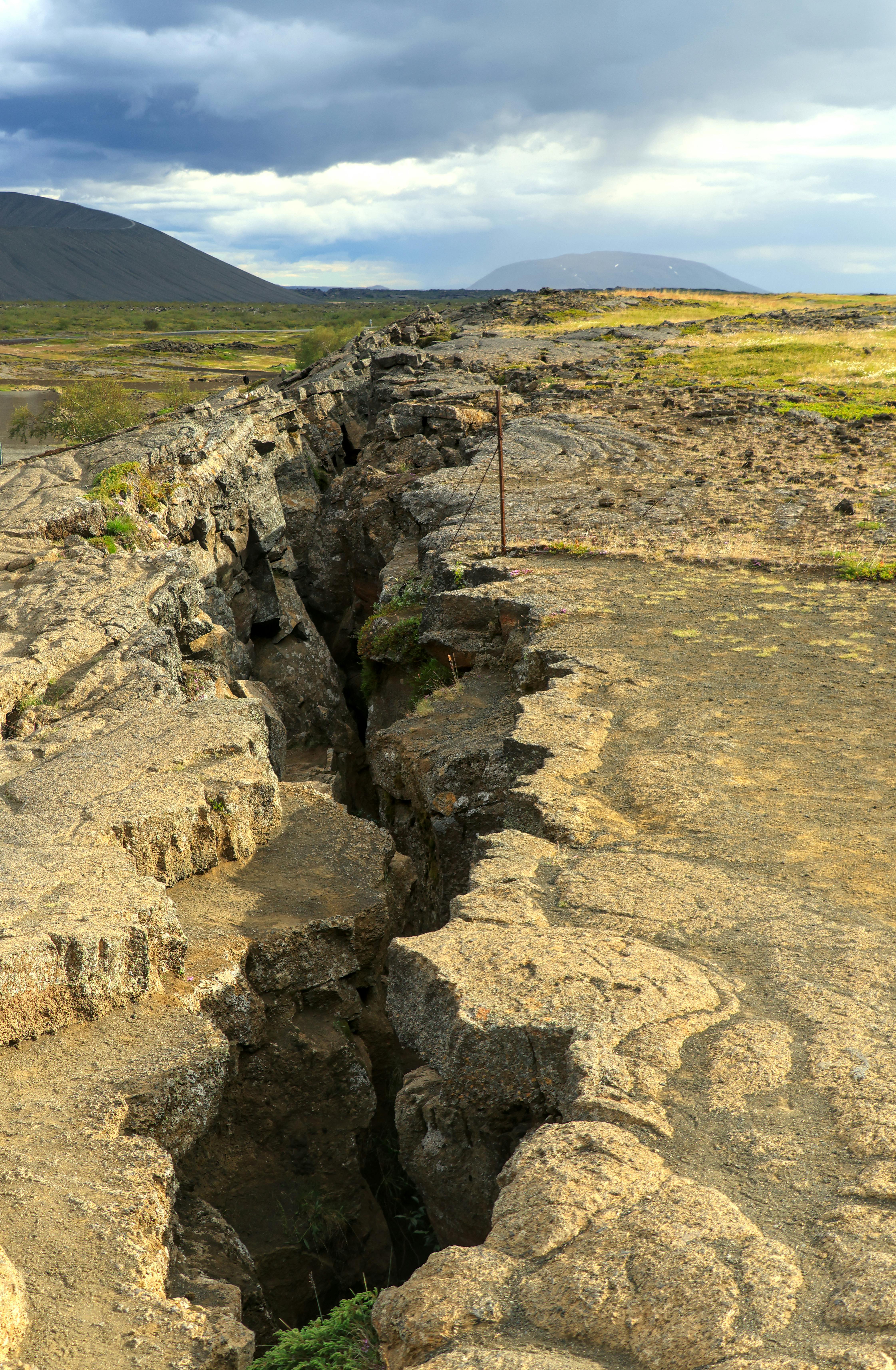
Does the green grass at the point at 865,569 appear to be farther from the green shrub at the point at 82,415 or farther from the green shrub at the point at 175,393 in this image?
the green shrub at the point at 175,393

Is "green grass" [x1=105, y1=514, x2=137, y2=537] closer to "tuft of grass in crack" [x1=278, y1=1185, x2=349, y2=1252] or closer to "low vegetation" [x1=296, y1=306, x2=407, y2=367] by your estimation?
"tuft of grass in crack" [x1=278, y1=1185, x2=349, y2=1252]

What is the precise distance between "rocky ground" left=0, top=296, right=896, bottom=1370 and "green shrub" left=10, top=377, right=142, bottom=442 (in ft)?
110

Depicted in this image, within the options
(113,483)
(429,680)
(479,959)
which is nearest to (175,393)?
(113,483)

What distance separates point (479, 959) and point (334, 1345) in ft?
6.49

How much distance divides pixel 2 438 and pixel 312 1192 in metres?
55.6

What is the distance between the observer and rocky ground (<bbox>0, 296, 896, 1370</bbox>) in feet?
12.6

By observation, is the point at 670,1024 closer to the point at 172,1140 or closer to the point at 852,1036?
the point at 852,1036

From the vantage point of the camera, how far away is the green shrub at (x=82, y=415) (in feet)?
153

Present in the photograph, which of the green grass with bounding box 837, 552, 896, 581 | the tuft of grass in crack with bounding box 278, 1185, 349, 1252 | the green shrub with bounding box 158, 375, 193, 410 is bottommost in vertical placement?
the tuft of grass in crack with bounding box 278, 1185, 349, 1252

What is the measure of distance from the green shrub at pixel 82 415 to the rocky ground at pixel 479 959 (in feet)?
110

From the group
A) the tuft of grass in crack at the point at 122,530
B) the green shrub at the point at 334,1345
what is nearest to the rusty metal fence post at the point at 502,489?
the tuft of grass in crack at the point at 122,530

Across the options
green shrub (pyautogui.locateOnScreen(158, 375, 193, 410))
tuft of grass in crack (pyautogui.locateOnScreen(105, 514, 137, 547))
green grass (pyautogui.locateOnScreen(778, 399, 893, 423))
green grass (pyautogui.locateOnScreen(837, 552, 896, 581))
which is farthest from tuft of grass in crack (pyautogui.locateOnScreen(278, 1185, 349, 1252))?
green shrub (pyautogui.locateOnScreen(158, 375, 193, 410))

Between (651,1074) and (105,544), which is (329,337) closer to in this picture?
(105,544)

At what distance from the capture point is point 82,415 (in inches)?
1860
